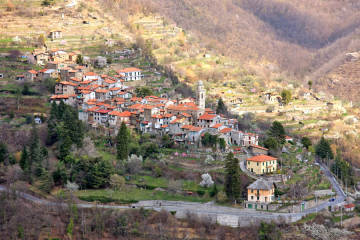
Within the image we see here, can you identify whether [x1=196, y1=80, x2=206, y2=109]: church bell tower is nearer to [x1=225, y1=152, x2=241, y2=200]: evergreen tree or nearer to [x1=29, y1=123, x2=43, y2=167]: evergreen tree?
[x1=225, y1=152, x2=241, y2=200]: evergreen tree

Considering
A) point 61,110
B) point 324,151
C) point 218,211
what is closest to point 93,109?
point 61,110

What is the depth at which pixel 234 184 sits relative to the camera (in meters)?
43.7

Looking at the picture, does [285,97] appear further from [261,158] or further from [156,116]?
[261,158]

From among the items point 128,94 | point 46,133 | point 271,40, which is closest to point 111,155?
point 46,133

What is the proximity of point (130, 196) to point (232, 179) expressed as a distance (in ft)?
24.0

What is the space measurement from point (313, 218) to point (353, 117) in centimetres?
3539

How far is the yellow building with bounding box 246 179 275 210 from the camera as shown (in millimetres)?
43406

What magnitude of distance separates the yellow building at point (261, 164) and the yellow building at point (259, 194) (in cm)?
230

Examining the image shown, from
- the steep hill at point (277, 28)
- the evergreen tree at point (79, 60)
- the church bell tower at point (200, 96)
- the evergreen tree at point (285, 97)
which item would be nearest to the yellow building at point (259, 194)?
the church bell tower at point (200, 96)

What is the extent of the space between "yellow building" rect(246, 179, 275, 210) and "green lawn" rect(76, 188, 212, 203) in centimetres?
294

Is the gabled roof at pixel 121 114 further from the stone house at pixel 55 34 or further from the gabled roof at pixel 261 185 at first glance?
the stone house at pixel 55 34

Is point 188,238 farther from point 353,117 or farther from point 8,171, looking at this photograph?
point 353,117

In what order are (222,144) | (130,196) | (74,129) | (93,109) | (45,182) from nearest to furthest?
1. (130,196)
2. (45,182)
3. (222,144)
4. (74,129)
5. (93,109)

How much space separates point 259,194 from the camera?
43531mm
